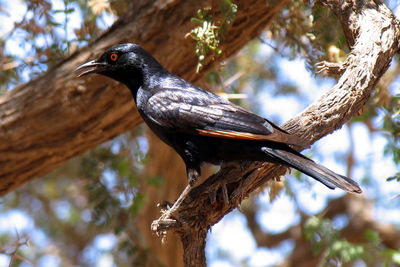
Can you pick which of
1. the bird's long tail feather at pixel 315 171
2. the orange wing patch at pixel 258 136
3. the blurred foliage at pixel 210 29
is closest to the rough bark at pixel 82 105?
the blurred foliage at pixel 210 29

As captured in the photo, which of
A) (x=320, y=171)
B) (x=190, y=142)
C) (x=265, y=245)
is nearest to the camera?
(x=320, y=171)

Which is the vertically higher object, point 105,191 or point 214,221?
point 214,221

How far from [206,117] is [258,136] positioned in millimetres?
430

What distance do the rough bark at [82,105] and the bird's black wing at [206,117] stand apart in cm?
87

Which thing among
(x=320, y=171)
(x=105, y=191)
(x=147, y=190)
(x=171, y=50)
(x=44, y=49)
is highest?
(x=320, y=171)

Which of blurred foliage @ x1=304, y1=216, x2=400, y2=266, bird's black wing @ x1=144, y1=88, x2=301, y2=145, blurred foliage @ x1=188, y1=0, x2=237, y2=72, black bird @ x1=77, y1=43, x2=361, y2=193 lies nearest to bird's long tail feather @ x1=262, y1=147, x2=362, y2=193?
black bird @ x1=77, y1=43, x2=361, y2=193

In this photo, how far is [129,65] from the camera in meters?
4.38

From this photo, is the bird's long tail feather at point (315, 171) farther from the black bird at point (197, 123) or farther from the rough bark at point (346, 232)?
the rough bark at point (346, 232)

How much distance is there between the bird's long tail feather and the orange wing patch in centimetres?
10

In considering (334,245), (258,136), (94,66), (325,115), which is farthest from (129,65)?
(334,245)

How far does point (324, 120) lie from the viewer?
351cm

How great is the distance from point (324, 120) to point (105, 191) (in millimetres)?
2620

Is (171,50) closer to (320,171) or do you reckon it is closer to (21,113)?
(21,113)

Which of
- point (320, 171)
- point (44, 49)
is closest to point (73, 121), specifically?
point (44, 49)
